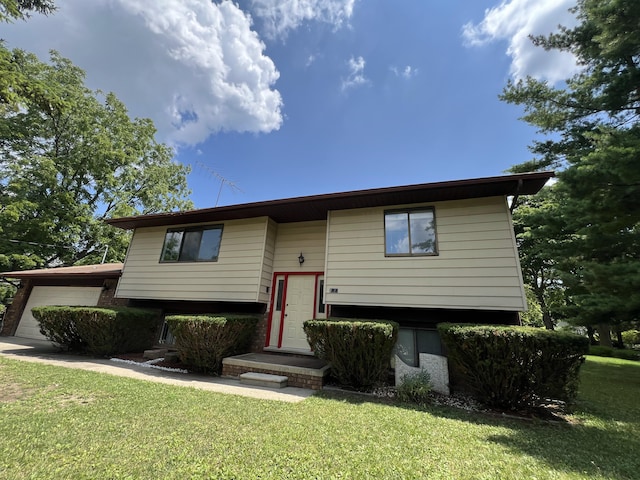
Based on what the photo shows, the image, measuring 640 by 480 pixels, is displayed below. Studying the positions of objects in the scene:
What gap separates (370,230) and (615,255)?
7315mm

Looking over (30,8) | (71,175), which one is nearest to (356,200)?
(30,8)

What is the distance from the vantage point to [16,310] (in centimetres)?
1124

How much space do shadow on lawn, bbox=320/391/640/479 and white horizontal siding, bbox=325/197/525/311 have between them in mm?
1974

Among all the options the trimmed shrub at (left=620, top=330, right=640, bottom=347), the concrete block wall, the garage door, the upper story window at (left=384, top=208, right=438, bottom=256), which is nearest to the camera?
the concrete block wall

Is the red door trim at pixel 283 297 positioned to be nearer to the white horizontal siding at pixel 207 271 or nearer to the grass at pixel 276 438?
the white horizontal siding at pixel 207 271

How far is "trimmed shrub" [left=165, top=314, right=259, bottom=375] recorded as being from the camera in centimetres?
597

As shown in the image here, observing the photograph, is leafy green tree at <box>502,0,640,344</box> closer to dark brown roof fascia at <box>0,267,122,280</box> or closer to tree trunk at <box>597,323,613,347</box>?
tree trunk at <box>597,323,613,347</box>

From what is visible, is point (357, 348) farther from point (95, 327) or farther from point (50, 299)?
point (50, 299)

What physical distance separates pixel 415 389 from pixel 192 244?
7676 mm

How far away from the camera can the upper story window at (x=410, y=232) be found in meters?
6.20

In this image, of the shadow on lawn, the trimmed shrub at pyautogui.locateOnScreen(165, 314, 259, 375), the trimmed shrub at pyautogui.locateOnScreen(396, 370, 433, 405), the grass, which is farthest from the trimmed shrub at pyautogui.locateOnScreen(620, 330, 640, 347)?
the trimmed shrub at pyautogui.locateOnScreen(165, 314, 259, 375)

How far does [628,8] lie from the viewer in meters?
Result: 7.38

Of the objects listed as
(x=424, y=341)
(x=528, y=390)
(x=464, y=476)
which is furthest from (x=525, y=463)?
(x=424, y=341)

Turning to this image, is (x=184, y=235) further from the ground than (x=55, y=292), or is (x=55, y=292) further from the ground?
(x=184, y=235)
